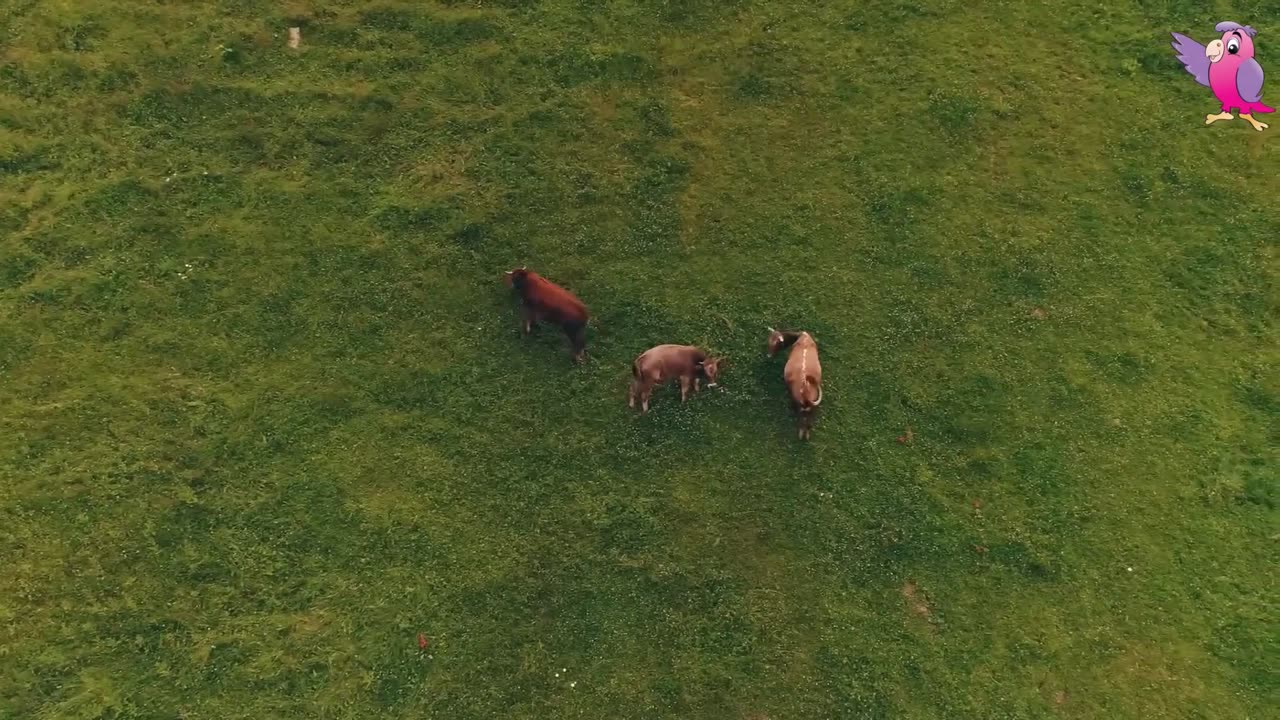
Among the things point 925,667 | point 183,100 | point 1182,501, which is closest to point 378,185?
point 183,100

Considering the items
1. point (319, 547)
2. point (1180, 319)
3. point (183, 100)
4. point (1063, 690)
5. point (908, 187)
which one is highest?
point (183, 100)

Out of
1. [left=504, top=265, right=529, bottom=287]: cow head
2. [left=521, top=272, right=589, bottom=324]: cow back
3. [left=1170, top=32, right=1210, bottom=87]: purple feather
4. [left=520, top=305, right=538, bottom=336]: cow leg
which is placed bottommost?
[left=520, top=305, right=538, bottom=336]: cow leg

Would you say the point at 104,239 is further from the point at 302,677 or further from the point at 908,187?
the point at 908,187

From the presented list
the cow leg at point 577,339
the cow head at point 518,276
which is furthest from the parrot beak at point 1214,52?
the cow head at point 518,276

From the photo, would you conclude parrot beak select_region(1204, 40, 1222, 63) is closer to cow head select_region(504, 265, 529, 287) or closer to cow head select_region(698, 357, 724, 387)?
cow head select_region(698, 357, 724, 387)

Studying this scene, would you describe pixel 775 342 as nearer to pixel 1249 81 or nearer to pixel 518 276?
pixel 518 276

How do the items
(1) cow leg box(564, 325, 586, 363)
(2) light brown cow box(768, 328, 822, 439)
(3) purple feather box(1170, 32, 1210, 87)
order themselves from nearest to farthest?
Result: (2) light brown cow box(768, 328, 822, 439) → (1) cow leg box(564, 325, 586, 363) → (3) purple feather box(1170, 32, 1210, 87)

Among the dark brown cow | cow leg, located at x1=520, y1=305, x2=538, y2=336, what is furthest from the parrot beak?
cow leg, located at x1=520, y1=305, x2=538, y2=336
